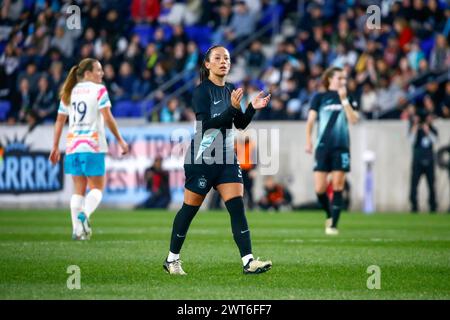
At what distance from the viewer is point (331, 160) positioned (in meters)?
17.0

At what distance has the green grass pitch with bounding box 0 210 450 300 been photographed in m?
8.96

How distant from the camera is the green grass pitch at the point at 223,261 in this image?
8.96m

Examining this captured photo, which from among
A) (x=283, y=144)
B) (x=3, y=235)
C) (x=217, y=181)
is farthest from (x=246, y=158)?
(x=217, y=181)

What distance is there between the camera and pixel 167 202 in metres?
26.0

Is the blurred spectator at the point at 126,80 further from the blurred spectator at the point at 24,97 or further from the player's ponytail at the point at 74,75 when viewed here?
the player's ponytail at the point at 74,75

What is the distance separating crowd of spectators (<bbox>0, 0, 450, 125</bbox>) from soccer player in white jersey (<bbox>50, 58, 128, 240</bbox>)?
11675 mm

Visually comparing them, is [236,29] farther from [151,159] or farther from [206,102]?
[206,102]

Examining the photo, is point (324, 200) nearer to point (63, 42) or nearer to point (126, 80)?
point (126, 80)

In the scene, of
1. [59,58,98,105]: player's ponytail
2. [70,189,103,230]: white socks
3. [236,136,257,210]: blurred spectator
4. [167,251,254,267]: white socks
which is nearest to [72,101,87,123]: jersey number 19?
[59,58,98,105]: player's ponytail

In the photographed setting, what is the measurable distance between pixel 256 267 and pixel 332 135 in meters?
7.09

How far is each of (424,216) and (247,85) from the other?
6512 millimetres

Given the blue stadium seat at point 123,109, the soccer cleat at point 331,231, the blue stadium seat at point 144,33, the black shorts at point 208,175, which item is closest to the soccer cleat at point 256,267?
the black shorts at point 208,175

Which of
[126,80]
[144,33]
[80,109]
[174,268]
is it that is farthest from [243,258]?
[144,33]

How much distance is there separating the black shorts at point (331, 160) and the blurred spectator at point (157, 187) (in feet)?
29.8
